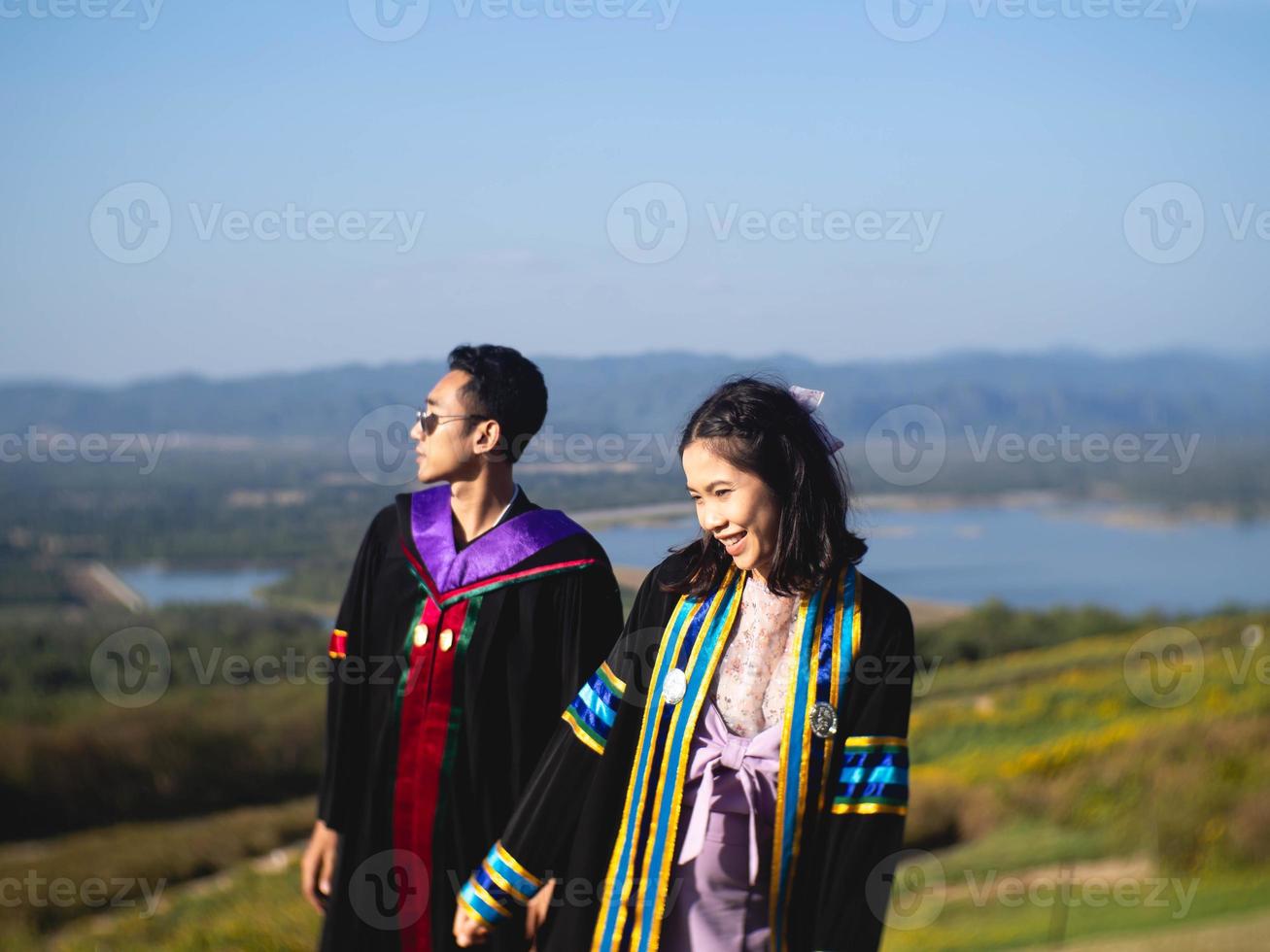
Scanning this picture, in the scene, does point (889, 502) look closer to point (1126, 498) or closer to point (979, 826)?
point (1126, 498)

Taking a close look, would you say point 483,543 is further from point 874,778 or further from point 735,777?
point 874,778

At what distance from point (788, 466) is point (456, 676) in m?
1.18

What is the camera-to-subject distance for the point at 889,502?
407 inches

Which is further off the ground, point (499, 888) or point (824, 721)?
point (824, 721)

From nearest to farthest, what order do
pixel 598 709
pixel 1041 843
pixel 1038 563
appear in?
1. pixel 598 709
2. pixel 1041 843
3. pixel 1038 563

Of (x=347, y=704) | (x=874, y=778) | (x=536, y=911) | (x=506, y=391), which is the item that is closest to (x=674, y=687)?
(x=874, y=778)

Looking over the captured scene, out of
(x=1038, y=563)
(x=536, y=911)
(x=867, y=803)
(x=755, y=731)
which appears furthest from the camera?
(x=1038, y=563)

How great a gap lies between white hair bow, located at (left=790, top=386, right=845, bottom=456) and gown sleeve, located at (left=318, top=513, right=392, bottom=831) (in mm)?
1308

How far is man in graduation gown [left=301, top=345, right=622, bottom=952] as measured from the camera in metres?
3.08

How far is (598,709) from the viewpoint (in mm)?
2469

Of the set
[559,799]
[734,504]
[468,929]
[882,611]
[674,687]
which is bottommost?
[468,929]

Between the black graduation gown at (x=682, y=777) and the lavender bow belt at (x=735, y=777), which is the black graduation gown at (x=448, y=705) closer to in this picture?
the black graduation gown at (x=682, y=777)

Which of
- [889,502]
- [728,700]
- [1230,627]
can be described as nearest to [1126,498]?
[1230,627]

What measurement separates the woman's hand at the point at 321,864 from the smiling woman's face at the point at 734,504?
147 centimetres
